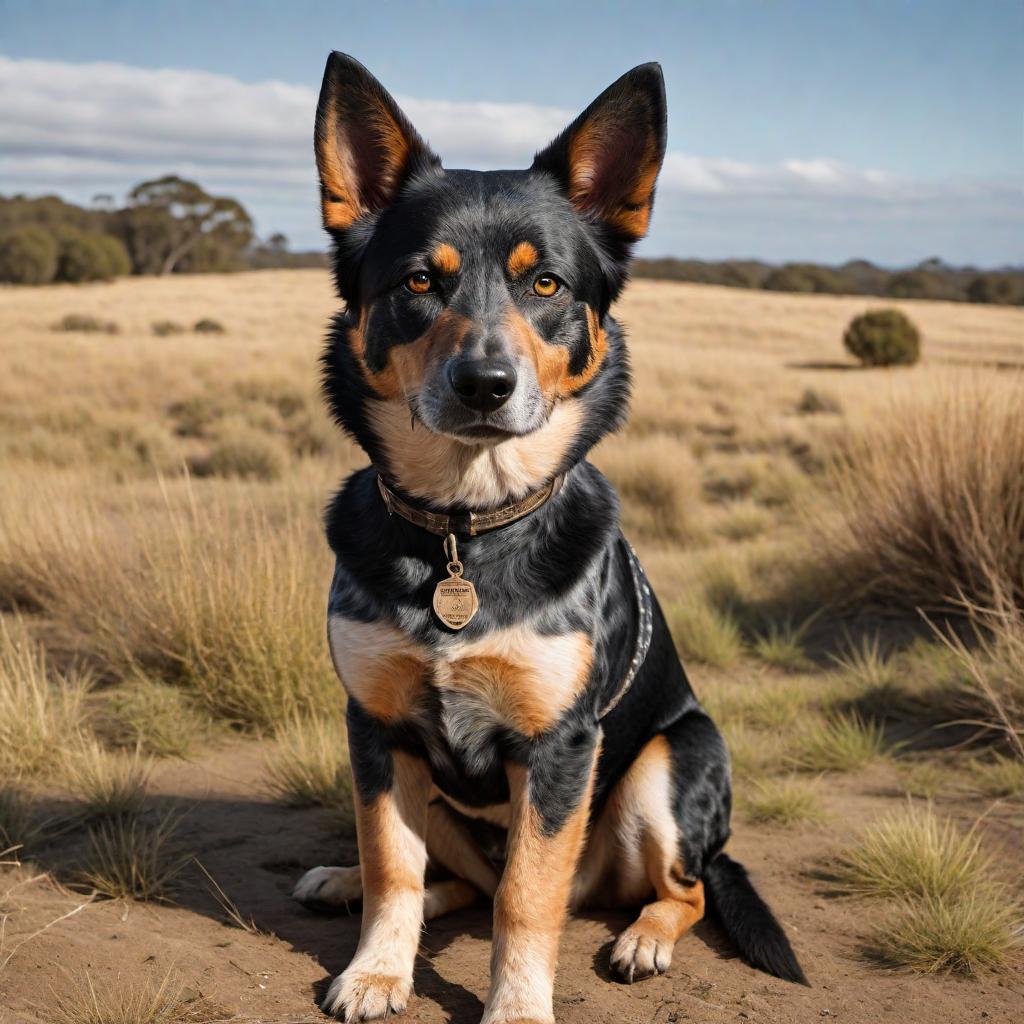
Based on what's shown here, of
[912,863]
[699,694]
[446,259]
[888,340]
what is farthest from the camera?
[888,340]

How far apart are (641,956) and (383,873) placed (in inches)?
31.9

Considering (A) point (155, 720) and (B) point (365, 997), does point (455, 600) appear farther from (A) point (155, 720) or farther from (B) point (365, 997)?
(A) point (155, 720)

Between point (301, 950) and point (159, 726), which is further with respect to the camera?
point (159, 726)

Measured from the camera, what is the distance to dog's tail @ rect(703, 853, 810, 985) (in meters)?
3.30

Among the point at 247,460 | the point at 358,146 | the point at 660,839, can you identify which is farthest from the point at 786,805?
the point at 247,460

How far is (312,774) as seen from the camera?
4.64 m

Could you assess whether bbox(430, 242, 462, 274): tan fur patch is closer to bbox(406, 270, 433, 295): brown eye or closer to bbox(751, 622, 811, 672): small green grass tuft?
bbox(406, 270, 433, 295): brown eye

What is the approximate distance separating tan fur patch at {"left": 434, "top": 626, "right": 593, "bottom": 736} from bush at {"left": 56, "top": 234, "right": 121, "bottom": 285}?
166 feet

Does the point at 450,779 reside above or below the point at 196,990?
above

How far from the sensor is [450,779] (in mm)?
3143

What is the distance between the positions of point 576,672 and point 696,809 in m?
0.78

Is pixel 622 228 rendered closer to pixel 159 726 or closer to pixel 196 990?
pixel 196 990

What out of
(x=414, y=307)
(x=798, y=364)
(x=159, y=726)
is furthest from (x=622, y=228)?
(x=798, y=364)

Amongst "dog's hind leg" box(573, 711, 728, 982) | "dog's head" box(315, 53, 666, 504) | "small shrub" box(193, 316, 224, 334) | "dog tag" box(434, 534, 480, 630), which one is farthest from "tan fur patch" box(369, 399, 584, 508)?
"small shrub" box(193, 316, 224, 334)
